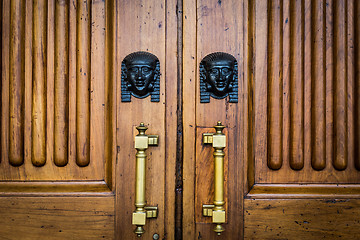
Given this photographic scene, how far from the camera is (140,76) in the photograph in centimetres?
65

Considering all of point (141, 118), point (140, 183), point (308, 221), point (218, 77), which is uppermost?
point (218, 77)

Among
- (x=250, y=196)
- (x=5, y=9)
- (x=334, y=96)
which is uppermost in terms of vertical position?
(x=5, y=9)

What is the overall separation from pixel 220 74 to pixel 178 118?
0.54 feet

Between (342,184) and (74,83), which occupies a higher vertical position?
(74,83)

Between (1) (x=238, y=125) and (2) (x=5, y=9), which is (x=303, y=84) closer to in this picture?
(1) (x=238, y=125)

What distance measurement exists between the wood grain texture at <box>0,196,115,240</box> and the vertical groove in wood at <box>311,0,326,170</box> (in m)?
0.58

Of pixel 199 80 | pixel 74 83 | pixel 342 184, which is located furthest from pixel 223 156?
pixel 74 83

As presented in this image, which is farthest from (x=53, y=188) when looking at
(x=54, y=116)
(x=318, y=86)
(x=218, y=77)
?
(x=318, y=86)

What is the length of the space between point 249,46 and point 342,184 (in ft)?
1.50

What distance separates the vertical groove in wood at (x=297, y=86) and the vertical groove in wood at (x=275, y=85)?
32 mm

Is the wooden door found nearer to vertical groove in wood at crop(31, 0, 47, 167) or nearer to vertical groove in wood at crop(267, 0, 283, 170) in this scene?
vertical groove in wood at crop(267, 0, 283, 170)

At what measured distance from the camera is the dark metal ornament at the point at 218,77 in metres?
0.65

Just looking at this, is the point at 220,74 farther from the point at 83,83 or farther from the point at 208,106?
the point at 83,83

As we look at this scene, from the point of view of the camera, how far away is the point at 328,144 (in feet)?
2.20
